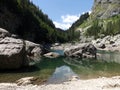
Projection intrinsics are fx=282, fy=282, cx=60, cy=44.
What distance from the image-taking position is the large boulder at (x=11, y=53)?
44938 mm

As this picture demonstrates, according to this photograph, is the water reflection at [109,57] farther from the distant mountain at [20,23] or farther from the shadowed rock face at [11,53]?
the distant mountain at [20,23]

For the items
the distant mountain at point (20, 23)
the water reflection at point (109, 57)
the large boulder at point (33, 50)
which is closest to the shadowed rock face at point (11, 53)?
the large boulder at point (33, 50)

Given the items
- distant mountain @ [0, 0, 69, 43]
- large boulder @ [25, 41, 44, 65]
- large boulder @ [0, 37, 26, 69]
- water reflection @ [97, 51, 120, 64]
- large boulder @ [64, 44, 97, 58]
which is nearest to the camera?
large boulder @ [0, 37, 26, 69]

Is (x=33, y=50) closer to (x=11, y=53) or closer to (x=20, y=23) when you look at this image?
(x=11, y=53)

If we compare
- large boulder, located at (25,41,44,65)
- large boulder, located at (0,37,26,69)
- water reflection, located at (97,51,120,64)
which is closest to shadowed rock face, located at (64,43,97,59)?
water reflection, located at (97,51,120,64)

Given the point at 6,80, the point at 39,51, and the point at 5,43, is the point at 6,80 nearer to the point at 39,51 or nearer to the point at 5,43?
the point at 5,43

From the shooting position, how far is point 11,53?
45.0m

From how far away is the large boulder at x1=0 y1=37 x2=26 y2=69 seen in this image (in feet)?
147

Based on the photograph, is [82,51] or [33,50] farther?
[82,51]

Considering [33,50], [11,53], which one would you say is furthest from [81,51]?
[11,53]

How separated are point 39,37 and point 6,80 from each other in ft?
446

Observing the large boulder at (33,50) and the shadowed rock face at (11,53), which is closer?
the shadowed rock face at (11,53)

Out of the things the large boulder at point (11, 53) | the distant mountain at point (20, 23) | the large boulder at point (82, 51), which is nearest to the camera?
the large boulder at point (11, 53)

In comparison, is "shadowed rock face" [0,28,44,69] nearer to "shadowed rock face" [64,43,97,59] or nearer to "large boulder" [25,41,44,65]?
"large boulder" [25,41,44,65]
